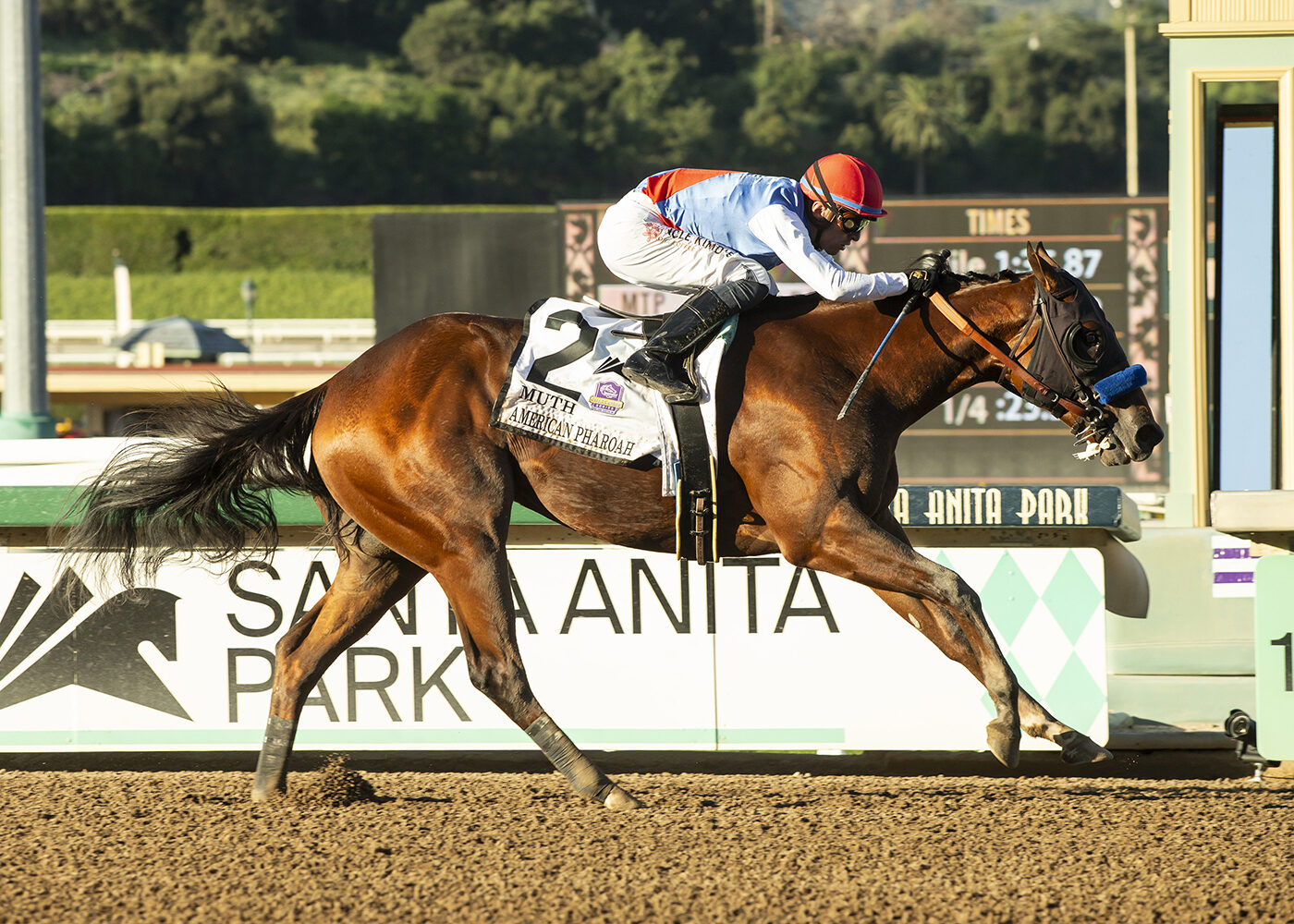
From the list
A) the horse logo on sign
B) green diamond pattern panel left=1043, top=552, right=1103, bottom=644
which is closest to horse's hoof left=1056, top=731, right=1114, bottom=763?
green diamond pattern panel left=1043, top=552, right=1103, bottom=644

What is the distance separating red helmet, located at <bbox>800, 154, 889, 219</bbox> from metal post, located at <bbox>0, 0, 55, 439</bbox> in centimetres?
383

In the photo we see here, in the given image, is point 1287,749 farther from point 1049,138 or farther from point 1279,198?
point 1049,138

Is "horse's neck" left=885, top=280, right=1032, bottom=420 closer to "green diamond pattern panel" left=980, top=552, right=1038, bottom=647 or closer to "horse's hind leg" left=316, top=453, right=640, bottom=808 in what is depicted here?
"green diamond pattern panel" left=980, top=552, right=1038, bottom=647

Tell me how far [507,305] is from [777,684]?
28.3ft

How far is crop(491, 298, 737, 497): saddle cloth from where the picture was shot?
4.16m

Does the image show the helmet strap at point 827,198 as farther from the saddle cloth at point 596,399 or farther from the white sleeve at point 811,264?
the saddle cloth at point 596,399

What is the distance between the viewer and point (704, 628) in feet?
17.0

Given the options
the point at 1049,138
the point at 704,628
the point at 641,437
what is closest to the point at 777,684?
the point at 704,628

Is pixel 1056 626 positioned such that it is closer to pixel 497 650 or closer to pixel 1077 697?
pixel 1077 697

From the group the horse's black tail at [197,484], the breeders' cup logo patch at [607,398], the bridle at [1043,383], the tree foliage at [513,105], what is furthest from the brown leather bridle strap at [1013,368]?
the tree foliage at [513,105]

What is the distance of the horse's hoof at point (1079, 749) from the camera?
3875 mm

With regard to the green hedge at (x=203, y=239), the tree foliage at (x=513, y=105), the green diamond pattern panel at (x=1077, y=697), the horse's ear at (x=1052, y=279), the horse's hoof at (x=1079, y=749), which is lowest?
the green diamond pattern panel at (x=1077, y=697)

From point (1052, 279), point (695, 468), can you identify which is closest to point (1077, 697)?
point (1052, 279)

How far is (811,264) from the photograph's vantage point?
4.10 meters
